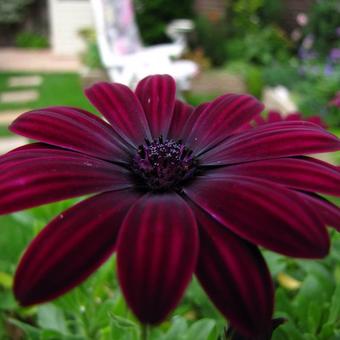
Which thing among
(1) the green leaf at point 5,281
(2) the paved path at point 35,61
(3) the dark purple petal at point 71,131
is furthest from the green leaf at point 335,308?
(2) the paved path at point 35,61

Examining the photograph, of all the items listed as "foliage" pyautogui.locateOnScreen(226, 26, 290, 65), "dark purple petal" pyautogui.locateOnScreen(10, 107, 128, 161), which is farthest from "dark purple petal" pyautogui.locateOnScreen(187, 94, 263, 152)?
"foliage" pyautogui.locateOnScreen(226, 26, 290, 65)

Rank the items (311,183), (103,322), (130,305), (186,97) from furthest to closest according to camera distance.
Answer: (186,97)
(103,322)
(311,183)
(130,305)

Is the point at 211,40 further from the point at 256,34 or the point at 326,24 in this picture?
the point at 326,24

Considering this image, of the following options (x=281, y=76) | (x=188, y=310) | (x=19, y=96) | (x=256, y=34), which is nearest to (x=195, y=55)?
(x=256, y=34)

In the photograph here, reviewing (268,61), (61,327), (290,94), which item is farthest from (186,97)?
(61,327)

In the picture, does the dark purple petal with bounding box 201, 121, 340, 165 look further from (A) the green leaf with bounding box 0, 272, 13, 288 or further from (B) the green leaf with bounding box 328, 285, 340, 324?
(A) the green leaf with bounding box 0, 272, 13, 288

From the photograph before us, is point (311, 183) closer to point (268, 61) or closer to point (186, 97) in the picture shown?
point (186, 97)

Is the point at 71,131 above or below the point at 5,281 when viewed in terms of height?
above
